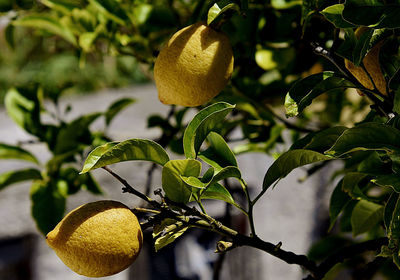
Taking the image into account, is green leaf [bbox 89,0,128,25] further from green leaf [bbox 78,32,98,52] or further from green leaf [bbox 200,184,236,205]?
green leaf [bbox 200,184,236,205]

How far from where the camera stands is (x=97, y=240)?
15.5 inches

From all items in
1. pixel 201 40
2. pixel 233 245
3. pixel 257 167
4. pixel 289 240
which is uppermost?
pixel 201 40

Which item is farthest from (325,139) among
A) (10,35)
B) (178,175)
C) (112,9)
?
(10,35)

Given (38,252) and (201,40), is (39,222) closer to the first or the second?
(201,40)

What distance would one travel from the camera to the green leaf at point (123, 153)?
1.27 feet

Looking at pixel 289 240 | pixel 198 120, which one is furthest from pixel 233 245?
pixel 289 240

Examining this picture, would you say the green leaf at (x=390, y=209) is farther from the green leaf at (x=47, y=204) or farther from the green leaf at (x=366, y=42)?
the green leaf at (x=47, y=204)

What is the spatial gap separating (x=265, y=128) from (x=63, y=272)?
947mm

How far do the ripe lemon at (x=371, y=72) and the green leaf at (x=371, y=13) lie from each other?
6 centimetres

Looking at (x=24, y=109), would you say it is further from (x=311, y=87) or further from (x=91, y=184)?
(x=311, y=87)

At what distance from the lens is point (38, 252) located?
145 centimetres

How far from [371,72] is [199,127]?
168 millimetres

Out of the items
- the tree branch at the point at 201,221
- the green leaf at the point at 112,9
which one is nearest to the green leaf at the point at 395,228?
the tree branch at the point at 201,221

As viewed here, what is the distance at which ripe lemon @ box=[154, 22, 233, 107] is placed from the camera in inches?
17.7
